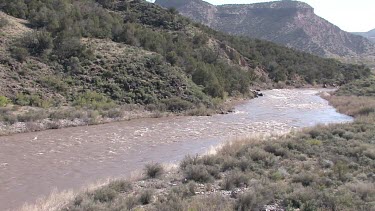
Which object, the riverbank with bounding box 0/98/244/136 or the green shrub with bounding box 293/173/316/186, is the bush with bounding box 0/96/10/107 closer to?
the riverbank with bounding box 0/98/244/136

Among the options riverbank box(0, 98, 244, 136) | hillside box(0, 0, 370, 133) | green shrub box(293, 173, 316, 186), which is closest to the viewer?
green shrub box(293, 173, 316, 186)

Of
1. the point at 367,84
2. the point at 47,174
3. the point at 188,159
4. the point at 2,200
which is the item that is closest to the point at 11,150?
the point at 47,174

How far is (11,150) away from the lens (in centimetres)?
2127

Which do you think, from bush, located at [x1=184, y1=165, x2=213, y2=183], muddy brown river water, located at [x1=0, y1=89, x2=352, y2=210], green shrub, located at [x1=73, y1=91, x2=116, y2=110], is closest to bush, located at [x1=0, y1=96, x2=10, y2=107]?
green shrub, located at [x1=73, y1=91, x2=116, y2=110]

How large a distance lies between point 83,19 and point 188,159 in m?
36.4

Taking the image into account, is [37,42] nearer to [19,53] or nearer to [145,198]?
[19,53]

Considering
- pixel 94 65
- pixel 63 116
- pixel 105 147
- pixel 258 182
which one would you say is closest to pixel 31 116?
pixel 63 116

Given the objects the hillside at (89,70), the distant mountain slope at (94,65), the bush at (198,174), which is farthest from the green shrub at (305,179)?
the distant mountain slope at (94,65)

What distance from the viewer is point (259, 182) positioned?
1319cm

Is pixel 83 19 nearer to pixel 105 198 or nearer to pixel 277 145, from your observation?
pixel 277 145

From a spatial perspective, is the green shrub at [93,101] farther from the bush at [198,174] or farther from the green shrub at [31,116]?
the bush at [198,174]

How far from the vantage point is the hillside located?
3225 cm

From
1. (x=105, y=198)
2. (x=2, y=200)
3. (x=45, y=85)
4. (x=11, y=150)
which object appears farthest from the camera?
(x=45, y=85)

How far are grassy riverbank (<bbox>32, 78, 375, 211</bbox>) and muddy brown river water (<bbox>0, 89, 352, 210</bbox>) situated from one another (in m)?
3.22
